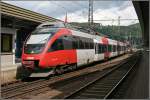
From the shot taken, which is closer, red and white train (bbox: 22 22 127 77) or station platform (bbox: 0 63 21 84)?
station platform (bbox: 0 63 21 84)

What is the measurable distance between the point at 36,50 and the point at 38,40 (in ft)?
2.50

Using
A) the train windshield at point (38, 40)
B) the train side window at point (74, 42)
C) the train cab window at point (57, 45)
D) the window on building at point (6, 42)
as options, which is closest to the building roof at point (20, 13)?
the train windshield at point (38, 40)

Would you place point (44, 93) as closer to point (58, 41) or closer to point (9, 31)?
point (58, 41)

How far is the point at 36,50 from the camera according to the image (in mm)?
17031

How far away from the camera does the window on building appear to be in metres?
17.9

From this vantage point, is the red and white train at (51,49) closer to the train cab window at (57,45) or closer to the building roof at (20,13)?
the train cab window at (57,45)

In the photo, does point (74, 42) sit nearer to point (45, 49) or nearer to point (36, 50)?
point (45, 49)

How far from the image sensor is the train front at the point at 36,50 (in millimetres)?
16688

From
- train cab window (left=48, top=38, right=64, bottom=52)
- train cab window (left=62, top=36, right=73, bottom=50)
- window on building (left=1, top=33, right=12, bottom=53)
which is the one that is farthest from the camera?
train cab window (left=62, top=36, right=73, bottom=50)

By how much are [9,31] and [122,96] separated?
31.3 ft

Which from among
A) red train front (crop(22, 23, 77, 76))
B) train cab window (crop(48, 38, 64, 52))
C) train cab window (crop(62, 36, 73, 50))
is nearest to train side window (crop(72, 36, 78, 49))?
train cab window (crop(62, 36, 73, 50))

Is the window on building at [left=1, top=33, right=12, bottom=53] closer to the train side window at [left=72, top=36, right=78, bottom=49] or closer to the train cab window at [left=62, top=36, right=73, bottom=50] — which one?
the train cab window at [left=62, top=36, right=73, bottom=50]

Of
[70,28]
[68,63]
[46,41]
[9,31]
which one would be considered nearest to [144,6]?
[70,28]

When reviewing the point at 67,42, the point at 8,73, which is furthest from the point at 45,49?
the point at 67,42
